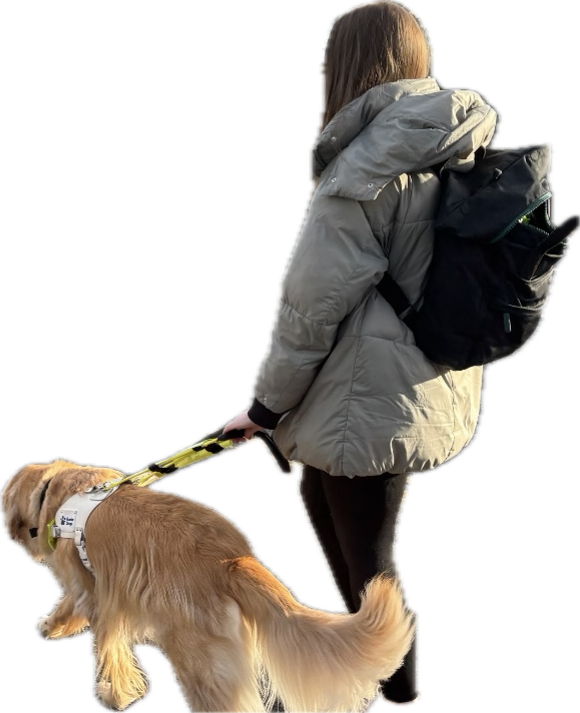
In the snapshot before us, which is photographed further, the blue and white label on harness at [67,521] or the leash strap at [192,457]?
the blue and white label on harness at [67,521]

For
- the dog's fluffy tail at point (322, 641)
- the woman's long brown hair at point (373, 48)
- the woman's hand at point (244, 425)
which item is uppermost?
the woman's long brown hair at point (373, 48)

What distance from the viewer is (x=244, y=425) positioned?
237cm

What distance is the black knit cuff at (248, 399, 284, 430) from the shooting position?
231 centimetres

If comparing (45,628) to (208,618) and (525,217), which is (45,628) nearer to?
(208,618)

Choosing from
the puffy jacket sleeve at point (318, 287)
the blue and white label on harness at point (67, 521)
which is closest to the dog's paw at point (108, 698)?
the blue and white label on harness at point (67, 521)

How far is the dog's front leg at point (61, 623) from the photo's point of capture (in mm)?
2914

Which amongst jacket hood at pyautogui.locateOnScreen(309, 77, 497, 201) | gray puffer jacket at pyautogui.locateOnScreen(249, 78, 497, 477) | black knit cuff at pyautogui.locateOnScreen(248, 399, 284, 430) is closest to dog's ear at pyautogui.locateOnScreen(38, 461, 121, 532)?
black knit cuff at pyautogui.locateOnScreen(248, 399, 284, 430)

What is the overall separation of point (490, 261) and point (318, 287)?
0.49m

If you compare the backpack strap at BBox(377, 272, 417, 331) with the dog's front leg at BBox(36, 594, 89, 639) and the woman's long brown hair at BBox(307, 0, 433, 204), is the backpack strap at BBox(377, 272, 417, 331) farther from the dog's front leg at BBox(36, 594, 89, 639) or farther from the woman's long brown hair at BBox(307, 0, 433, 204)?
the dog's front leg at BBox(36, 594, 89, 639)

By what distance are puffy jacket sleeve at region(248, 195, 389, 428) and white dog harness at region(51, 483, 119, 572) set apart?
851 millimetres

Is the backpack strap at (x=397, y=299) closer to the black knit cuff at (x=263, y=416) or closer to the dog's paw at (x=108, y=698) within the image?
the black knit cuff at (x=263, y=416)

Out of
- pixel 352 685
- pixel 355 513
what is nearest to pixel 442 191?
pixel 355 513

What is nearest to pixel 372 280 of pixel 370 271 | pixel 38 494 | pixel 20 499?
pixel 370 271

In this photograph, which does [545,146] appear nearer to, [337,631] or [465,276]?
[465,276]
